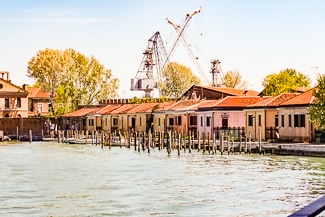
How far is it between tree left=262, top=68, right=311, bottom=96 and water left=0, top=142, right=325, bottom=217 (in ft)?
125

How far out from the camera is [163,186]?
29.8m

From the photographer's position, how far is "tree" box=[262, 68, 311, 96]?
277 feet

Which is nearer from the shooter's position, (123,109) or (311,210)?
(311,210)

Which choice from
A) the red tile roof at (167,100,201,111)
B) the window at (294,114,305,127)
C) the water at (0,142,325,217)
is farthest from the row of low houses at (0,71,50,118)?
the window at (294,114,305,127)

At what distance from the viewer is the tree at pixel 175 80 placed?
12319 centimetres

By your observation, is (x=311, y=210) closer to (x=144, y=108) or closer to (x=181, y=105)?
(x=181, y=105)

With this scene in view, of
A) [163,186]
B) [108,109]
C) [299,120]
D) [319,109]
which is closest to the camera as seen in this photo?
[163,186]

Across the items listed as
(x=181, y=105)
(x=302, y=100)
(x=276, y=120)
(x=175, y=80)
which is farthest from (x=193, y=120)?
(x=175, y=80)

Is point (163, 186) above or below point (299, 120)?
below

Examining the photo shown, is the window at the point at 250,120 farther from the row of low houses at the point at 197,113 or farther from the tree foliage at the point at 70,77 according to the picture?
the tree foliage at the point at 70,77

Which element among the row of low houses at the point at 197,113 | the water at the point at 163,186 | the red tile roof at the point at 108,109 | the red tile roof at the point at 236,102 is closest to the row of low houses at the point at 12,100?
the row of low houses at the point at 197,113

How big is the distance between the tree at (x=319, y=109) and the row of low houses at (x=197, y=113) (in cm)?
290

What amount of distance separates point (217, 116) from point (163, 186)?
112 feet

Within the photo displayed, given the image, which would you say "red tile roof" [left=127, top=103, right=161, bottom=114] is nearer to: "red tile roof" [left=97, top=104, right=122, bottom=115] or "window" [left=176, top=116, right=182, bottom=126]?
"red tile roof" [left=97, top=104, right=122, bottom=115]
